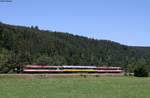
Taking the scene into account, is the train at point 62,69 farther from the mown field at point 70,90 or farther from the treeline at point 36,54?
the mown field at point 70,90

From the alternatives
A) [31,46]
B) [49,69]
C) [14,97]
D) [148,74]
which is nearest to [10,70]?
[49,69]

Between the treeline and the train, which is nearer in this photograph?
the train

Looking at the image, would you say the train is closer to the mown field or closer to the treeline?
the treeline

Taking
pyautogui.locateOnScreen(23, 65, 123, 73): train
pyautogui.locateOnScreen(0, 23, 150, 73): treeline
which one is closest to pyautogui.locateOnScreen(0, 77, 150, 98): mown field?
pyautogui.locateOnScreen(23, 65, 123, 73): train

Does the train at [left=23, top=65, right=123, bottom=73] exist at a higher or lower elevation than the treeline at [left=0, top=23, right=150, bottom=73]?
lower

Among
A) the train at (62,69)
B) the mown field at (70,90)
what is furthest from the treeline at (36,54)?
the mown field at (70,90)

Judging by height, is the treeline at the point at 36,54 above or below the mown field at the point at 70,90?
above

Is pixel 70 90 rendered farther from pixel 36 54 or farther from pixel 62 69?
pixel 36 54

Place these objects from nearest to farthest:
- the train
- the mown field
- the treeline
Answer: the mown field, the train, the treeline

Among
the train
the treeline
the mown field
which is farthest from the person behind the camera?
the treeline

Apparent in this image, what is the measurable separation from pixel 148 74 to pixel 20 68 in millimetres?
39929

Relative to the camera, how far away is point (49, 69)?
6762 cm

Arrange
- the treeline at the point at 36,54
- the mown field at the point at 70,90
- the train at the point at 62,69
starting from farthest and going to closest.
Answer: the treeline at the point at 36,54 → the train at the point at 62,69 → the mown field at the point at 70,90

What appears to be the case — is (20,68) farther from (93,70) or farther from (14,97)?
(14,97)
